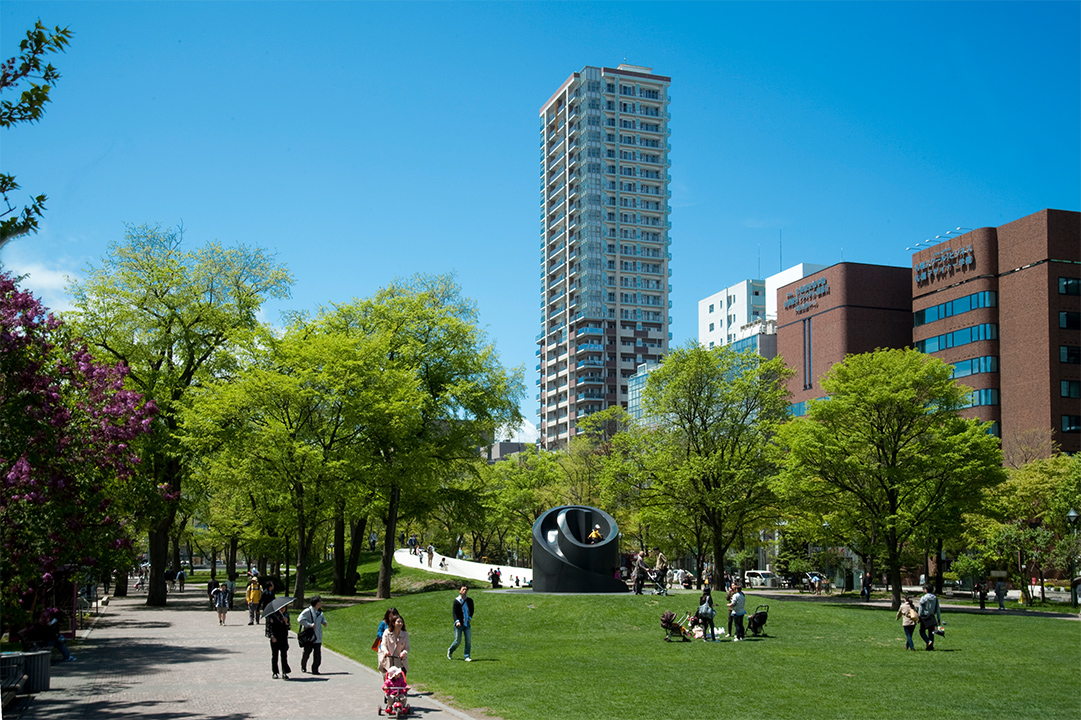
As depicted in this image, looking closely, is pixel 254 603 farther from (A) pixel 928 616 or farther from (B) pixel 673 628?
(A) pixel 928 616

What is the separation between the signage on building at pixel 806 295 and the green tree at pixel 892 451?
172 feet

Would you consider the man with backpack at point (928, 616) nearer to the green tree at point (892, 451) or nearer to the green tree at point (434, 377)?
the green tree at point (892, 451)

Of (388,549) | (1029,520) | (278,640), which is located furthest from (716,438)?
(278,640)

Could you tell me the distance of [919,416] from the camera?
3981cm

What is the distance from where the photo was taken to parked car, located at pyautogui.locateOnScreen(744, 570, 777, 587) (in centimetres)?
6854

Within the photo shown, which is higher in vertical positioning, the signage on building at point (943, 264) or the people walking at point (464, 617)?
the signage on building at point (943, 264)

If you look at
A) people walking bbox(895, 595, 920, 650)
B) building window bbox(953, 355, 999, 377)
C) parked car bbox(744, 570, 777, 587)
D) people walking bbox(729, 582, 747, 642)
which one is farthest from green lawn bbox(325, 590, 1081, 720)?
building window bbox(953, 355, 999, 377)

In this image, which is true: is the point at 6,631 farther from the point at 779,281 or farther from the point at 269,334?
→ the point at 779,281

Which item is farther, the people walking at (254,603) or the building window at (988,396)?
the building window at (988,396)

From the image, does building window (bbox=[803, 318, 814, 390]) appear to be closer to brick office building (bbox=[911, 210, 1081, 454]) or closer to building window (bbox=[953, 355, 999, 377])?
brick office building (bbox=[911, 210, 1081, 454])

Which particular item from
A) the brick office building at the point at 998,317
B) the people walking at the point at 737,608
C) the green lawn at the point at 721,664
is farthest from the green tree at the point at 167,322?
the brick office building at the point at 998,317

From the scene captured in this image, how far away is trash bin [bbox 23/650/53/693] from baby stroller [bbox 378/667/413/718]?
6.72 m

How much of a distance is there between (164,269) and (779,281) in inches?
3773

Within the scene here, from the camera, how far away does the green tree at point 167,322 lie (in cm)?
3919
